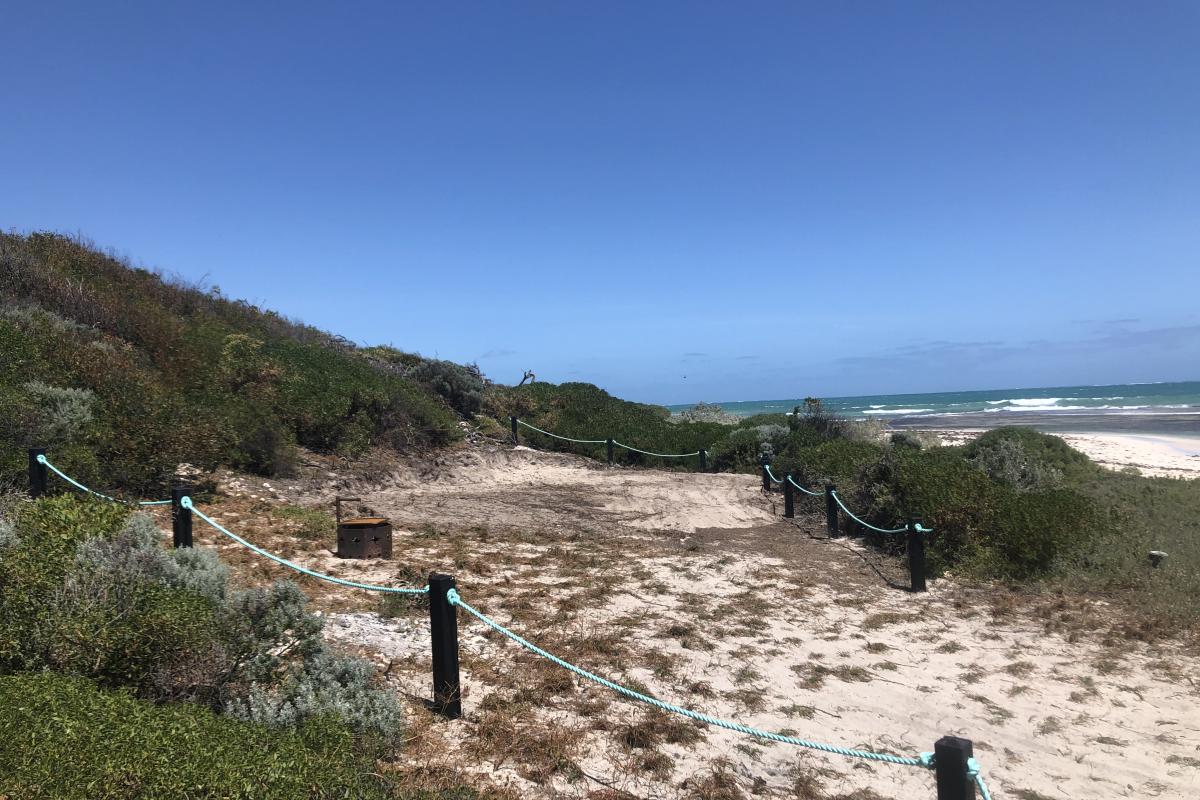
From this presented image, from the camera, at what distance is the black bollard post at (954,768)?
2775 millimetres

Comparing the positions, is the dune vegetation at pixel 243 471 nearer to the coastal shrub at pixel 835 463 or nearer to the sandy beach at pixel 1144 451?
the coastal shrub at pixel 835 463

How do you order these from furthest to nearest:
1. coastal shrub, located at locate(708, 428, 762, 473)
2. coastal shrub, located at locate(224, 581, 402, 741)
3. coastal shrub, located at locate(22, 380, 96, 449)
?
coastal shrub, located at locate(708, 428, 762, 473), coastal shrub, located at locate(22, 380, 96, 449), coastal shrub, located at locate(224, 581, 402, 741)

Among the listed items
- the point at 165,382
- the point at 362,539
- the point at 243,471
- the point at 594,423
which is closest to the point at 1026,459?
the point at 594,423

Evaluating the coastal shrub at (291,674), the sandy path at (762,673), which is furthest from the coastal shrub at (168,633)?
the sandy path at (762,673)

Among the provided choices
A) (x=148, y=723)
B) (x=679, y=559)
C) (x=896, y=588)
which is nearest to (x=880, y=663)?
(x=896, y=588)

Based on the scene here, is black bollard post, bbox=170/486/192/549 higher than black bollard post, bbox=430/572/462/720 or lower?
higher

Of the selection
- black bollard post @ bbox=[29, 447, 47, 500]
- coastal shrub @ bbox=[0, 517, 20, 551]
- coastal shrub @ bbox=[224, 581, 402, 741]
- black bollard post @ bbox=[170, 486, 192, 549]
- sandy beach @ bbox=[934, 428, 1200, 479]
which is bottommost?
sandy beach @ bbox=[934, 428, 1200, 479]

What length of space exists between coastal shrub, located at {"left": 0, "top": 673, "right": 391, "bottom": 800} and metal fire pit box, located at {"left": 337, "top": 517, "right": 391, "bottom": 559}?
180 inches

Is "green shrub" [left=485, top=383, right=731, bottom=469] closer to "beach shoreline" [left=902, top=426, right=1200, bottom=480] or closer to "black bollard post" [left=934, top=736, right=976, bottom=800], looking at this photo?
"beach shoreline" [left=902, top=426, right=1200, bottom=480]

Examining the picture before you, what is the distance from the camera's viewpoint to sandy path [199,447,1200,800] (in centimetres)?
431

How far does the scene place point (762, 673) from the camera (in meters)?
5.82

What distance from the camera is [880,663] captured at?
6.21 meters

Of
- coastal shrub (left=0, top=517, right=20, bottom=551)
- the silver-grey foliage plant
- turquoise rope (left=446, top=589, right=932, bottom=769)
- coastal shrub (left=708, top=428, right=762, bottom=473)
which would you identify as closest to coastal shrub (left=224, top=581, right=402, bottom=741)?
the silver-grey foliage plant

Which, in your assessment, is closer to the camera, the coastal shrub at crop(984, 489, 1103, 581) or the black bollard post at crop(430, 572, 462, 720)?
the black bollard post at crop(430, 572, 462, 720)
